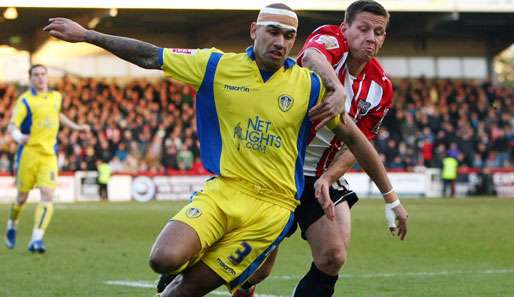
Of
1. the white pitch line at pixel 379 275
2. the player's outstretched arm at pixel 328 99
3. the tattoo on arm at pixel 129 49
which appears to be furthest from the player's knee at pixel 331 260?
the white pitch line at pixel 379 275

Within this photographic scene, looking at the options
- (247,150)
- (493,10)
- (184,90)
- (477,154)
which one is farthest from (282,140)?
(493,10)

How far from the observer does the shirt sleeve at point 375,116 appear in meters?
7.68

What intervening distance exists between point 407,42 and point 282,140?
44.8m

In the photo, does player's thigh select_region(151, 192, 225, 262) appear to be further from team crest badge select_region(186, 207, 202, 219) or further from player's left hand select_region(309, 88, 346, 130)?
player's left hand select_region(309, 88, 346, 130)

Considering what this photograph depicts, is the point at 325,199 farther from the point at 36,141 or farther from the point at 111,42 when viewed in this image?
the point at 36,141

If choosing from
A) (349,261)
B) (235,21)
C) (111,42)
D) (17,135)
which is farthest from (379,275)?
(235,21)

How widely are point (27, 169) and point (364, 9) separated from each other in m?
8.90

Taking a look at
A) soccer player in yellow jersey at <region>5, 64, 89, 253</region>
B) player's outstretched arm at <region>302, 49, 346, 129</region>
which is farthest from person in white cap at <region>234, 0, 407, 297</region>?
soccer player in yellow jersey at <region>5, 64, 89, 253</region>

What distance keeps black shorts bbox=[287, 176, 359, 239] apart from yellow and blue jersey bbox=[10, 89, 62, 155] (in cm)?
823

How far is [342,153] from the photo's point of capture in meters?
7.41

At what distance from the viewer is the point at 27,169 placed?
1526cm

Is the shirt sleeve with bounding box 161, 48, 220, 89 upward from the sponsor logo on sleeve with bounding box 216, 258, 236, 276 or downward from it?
upward

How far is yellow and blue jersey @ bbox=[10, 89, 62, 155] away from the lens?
15180 millimetres

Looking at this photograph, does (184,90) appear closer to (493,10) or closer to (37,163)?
(493,10)
